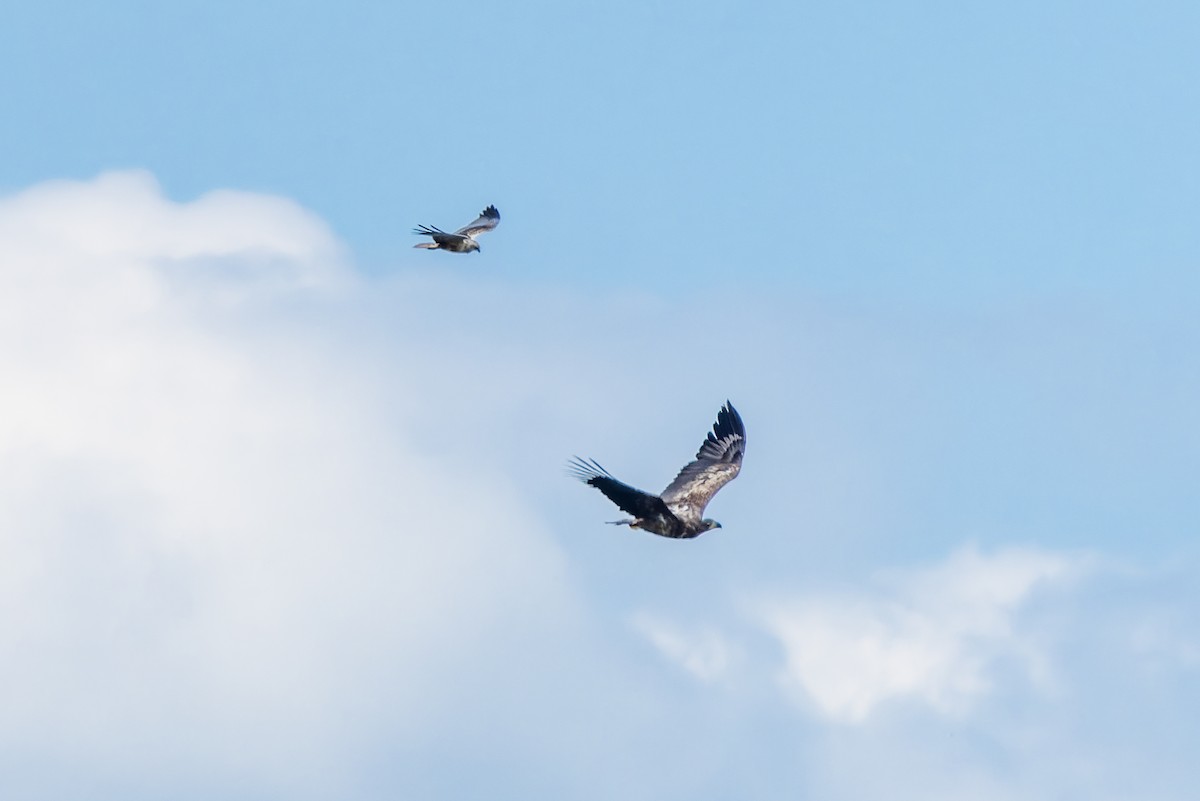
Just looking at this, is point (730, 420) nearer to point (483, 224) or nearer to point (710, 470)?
point (710, 470)

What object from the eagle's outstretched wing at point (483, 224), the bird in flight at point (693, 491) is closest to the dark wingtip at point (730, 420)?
the bird in flight at point (693, 491)

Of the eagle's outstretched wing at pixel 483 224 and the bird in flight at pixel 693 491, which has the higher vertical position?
the eagle's outstretched wing at pixel 483 224

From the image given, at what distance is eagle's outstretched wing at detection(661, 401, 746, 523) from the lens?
58219 millimetres

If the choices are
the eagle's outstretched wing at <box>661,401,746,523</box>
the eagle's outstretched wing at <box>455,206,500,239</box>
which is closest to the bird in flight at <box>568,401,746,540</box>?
the eagle's outstretched wing at <box>661,401,746,523</box>

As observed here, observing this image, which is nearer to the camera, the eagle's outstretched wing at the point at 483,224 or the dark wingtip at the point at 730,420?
the dark wingtip at the point at 730,420

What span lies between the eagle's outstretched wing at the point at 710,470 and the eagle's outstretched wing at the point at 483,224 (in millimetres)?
19306

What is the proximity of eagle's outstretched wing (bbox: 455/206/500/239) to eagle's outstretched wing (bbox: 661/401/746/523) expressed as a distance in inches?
760

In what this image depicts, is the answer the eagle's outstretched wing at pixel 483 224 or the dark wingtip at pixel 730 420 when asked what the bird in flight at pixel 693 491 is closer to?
the dark wingtip at pixel 730 420

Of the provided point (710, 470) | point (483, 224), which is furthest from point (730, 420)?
point (483, 224)

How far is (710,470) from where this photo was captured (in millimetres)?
60062

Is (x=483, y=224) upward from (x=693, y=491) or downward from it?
upward

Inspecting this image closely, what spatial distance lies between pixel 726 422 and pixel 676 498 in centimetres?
404

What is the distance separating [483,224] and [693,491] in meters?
24.3

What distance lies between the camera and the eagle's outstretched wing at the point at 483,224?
7956cm
